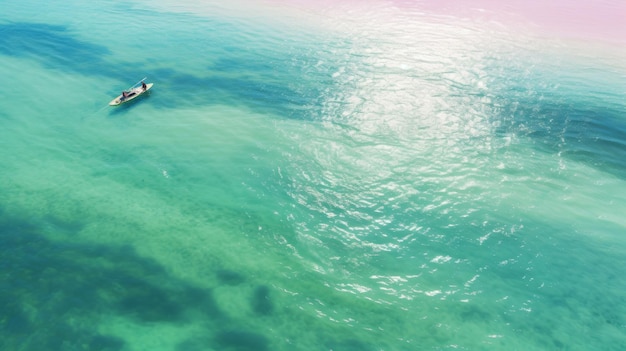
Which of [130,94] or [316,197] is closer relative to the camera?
[316,197]

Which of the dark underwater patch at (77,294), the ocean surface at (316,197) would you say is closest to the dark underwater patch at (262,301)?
the ocean surface at (316,197)

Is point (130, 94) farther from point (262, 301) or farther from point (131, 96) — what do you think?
point (262, 301)

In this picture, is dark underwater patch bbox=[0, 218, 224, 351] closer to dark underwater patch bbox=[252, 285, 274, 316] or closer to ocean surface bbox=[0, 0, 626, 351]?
ocean surface bbox=[0, 0, 626, 351]

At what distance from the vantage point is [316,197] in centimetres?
2706

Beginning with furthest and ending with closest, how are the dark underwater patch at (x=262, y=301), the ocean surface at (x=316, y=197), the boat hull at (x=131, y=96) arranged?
the boat hull at (x=131, y=96) → the dark underwater patch at (x=262, y=301) → the ocean surface at (x=316, y=197)

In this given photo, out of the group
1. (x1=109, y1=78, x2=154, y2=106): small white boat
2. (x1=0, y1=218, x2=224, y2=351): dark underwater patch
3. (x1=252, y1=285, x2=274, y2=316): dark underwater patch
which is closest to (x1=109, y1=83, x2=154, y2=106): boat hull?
(x1=109, y1=78, x2=154, y2=106): small white boat

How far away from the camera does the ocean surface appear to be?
2005 centimetres

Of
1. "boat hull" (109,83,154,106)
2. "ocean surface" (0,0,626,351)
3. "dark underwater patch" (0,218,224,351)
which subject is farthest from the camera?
"boat hull" (109,83,154,106)

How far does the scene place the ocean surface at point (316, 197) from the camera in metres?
20.0

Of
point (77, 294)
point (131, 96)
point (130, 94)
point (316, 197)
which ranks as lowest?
point (77, 294)

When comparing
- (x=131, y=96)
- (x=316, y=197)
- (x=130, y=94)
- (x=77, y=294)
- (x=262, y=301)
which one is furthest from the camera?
(x=130, y=94)

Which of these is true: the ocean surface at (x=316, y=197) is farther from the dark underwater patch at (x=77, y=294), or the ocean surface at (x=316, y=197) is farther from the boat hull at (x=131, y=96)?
the boat hull at (x=131, y=96)

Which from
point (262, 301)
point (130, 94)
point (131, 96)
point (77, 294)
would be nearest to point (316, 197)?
point (262, 301)

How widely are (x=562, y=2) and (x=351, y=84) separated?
202ft
